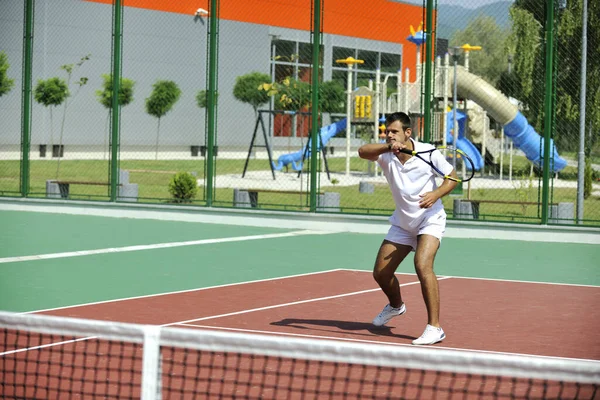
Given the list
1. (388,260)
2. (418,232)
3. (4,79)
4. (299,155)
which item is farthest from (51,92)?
(418,232)

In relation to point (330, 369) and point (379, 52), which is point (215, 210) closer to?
point (330, 369)

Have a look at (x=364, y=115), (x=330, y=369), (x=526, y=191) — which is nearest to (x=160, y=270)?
(x=330, y=369)

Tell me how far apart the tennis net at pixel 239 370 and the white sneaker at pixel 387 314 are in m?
1.46

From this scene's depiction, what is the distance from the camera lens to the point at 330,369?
667 centimetres

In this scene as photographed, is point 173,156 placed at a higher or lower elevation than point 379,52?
lower

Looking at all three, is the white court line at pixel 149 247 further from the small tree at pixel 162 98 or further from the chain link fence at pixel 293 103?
the small tree at pixel 162 98

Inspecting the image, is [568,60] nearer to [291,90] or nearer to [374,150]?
[291,90]

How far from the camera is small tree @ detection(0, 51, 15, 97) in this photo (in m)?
25.1

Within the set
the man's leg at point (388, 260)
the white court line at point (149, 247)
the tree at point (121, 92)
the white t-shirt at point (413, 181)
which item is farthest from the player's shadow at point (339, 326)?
the tree at point (121, 92)

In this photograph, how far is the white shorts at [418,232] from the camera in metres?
7.73

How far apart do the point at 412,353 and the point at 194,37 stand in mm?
29537

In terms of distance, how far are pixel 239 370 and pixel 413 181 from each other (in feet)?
6.85

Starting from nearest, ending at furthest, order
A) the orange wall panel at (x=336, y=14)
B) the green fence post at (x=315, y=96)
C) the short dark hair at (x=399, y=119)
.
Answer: the short dark hair at (x=399, y=119) < the green fence post at (x=315, y=96) < the orange wall panel at (x=336, y=14)

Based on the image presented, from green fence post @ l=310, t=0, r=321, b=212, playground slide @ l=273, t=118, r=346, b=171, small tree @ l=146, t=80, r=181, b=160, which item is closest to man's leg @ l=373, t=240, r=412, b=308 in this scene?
green fence post @ l=310, t=0, r=321, b=212
